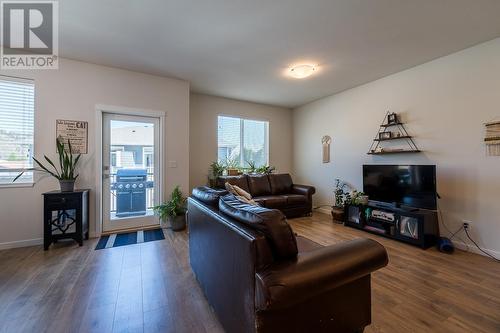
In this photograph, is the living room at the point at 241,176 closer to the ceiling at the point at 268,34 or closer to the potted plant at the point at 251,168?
the ceiling at the point at 268,34

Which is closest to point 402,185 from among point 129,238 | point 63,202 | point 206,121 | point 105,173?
point 206,121

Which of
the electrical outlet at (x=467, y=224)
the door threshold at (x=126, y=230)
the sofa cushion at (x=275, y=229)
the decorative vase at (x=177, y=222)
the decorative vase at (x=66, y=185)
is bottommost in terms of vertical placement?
the door threshold at (x=126, y=230)

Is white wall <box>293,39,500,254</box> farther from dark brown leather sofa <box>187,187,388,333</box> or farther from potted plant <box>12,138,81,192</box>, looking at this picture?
potted plant <box>12,138,81,192</box>

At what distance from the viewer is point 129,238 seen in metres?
3.26

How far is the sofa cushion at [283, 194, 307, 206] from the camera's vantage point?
439 cm

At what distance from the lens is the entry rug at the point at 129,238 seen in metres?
3.01

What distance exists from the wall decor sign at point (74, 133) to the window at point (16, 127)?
0.32m

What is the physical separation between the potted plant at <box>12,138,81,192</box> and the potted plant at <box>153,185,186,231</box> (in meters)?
1.22

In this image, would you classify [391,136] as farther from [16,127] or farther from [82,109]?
[16,127]

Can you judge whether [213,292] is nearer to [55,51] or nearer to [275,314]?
[275,314]

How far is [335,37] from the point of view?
258 centimetres

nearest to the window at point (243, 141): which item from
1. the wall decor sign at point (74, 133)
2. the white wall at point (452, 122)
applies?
the white wall at point (452, 122)

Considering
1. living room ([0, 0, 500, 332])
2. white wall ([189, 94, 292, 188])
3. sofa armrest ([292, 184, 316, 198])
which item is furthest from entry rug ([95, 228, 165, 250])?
sofa armrest ([292, 184, 316, 198])

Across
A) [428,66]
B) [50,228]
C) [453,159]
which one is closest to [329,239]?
[453,159]
